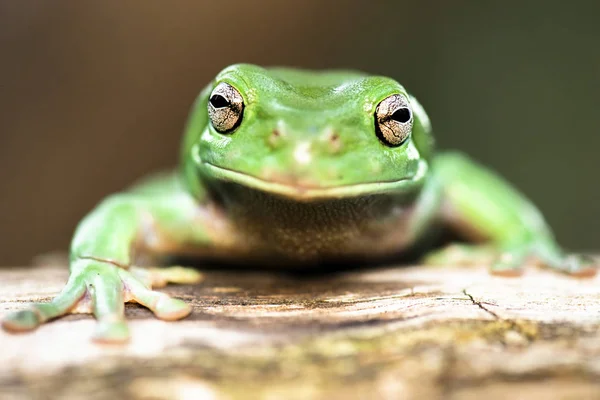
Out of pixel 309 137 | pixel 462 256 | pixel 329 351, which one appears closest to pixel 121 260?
pixel 309 137

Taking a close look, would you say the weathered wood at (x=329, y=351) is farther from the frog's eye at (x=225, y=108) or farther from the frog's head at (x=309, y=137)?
the frog's eye at (x=225, y=108)

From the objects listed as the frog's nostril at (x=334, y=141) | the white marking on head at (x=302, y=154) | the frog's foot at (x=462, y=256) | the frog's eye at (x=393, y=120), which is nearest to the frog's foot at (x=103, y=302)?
the white marking on head at (x=302, y=154)

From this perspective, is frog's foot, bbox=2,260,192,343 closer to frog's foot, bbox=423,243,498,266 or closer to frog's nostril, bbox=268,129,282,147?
frog's nostril, bbox=268,129,282,147

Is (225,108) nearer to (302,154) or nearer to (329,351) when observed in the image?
(302,154)

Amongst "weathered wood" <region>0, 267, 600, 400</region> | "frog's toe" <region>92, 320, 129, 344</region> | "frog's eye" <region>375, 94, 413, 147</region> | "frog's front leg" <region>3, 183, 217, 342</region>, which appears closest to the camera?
"weathered wood" <region>0, 267, 600, 400</region>

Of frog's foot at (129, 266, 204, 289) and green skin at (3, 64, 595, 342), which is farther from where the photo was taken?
frog's foot at (129, 266, 204, 289)

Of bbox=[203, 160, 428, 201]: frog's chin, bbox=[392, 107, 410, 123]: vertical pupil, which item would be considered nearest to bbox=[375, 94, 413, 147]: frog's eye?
bbox=[392, 107, 410, 123]: vertical pupil

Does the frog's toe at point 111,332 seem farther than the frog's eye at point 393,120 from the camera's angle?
No
